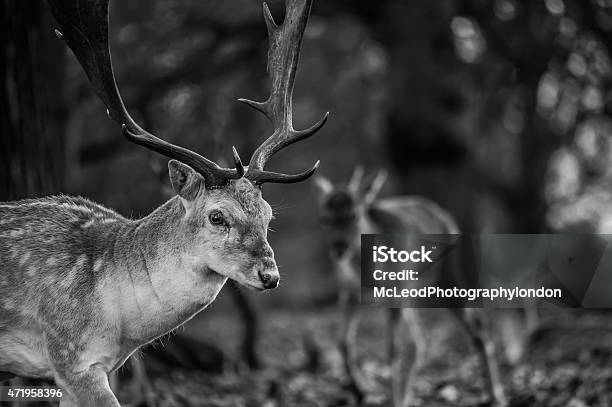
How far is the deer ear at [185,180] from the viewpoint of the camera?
4.95 metres

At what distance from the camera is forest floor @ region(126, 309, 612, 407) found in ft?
25.3

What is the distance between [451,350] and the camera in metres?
12.3

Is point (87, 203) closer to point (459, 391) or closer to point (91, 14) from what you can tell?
point (91, 14)

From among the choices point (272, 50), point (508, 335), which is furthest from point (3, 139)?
point (508, 335)

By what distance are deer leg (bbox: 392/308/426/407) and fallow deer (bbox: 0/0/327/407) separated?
3471mm

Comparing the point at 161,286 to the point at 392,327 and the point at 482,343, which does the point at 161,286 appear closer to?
the point at 392,327

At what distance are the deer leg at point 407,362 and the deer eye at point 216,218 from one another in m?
3.72

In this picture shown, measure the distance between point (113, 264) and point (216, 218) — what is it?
0.75 m

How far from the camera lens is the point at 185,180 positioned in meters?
4.98

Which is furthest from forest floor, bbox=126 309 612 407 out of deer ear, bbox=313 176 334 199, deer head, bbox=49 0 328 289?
deer head, bbox=49 0 328 289

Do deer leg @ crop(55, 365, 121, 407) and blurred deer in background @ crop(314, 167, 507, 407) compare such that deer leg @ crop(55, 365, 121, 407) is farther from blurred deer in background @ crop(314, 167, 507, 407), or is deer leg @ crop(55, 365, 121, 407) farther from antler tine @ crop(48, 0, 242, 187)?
blurred deer in background @ crop(314, 167, 507, 407)

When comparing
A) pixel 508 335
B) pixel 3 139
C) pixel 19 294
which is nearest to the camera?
pixel 19 294

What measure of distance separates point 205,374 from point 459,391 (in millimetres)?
2740

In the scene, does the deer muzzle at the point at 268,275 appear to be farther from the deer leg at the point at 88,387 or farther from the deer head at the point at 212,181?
the deer leg at the point at 88,387
